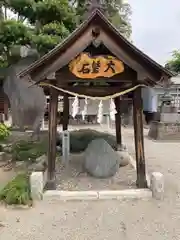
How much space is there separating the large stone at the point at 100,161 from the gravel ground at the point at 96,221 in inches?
54.6

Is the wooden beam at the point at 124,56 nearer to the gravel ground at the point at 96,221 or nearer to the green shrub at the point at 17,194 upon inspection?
the gravel ground at the point at 96,221

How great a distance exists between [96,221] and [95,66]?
286 centimetres

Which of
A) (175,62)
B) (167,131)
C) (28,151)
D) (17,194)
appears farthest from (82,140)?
(175,62)

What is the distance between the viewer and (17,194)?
19.8 feet

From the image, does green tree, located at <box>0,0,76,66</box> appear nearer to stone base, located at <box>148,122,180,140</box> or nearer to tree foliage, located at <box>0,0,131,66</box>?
tree foliage, located at <box>0,0,131,66</box>

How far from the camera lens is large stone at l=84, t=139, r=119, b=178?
24.3 feet

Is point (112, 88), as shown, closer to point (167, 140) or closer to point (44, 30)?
point (44, 30)

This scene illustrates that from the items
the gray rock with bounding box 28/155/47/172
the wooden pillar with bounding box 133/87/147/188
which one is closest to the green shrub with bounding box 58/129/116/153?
the gray rock with bounding box 28/155/47/172

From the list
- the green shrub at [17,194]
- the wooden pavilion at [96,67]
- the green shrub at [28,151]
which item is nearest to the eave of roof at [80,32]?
the wooden pavilion at [96,67]

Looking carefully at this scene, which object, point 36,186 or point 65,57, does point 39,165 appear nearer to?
point 36,186

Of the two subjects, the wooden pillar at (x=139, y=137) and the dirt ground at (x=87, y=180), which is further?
the dirt ground at (x=87, y=180)

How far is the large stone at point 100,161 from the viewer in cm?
740

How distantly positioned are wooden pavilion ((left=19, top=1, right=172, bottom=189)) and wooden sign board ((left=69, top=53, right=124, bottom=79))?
2 centimetres

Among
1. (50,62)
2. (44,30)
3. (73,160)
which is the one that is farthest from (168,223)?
(44,30)
